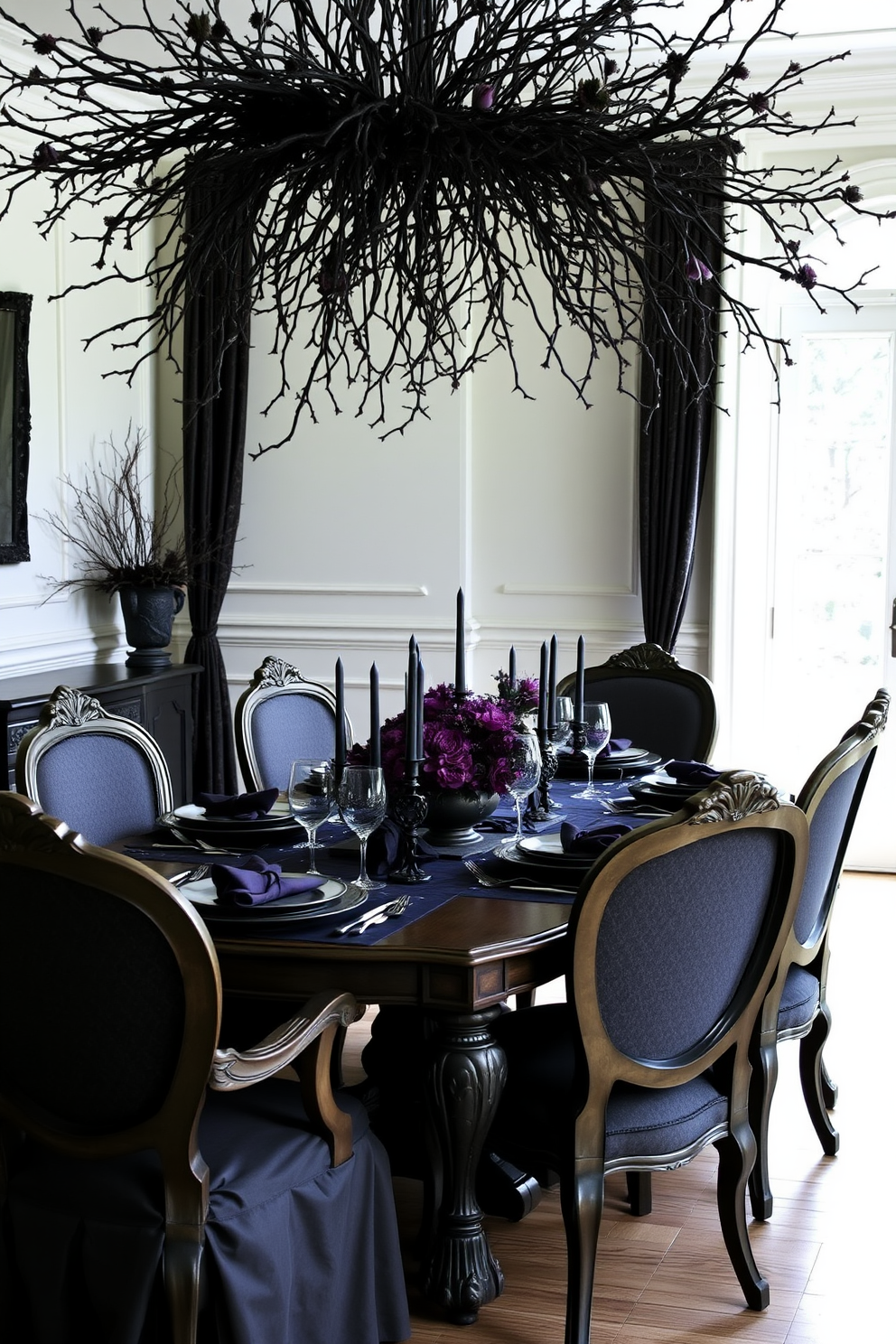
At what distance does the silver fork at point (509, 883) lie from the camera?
7.88 ft

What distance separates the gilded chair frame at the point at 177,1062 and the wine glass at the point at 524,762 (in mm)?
833

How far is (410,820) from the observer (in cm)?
247

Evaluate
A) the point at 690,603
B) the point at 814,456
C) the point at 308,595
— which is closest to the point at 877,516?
the point at 814,456

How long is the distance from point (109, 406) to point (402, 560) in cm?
134

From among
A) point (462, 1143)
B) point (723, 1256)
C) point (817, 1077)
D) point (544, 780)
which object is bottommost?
point (723, 1256)

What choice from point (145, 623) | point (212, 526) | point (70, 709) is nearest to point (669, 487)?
point (212, 526)

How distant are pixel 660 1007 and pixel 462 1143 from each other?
1.37ft

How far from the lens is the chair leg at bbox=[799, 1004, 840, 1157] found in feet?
9.85

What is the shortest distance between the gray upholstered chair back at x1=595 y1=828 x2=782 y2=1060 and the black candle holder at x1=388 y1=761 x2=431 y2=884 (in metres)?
0.51

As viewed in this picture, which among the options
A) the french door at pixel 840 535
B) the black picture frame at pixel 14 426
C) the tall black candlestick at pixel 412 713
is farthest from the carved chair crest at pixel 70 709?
the french door at pixel 840 535

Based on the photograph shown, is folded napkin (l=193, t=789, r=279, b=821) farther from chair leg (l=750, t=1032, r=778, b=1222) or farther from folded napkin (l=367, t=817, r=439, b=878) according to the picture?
chair leg (l=750, t=1032, r=778, b=1222)

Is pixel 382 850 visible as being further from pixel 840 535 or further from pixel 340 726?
pixel 840 535

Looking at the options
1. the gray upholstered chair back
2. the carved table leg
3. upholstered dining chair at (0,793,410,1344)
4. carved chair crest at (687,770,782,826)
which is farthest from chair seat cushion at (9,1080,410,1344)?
carved chair crest at (687,770,782,826)

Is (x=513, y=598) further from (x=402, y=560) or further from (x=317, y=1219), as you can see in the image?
(x=317, y=1219)
